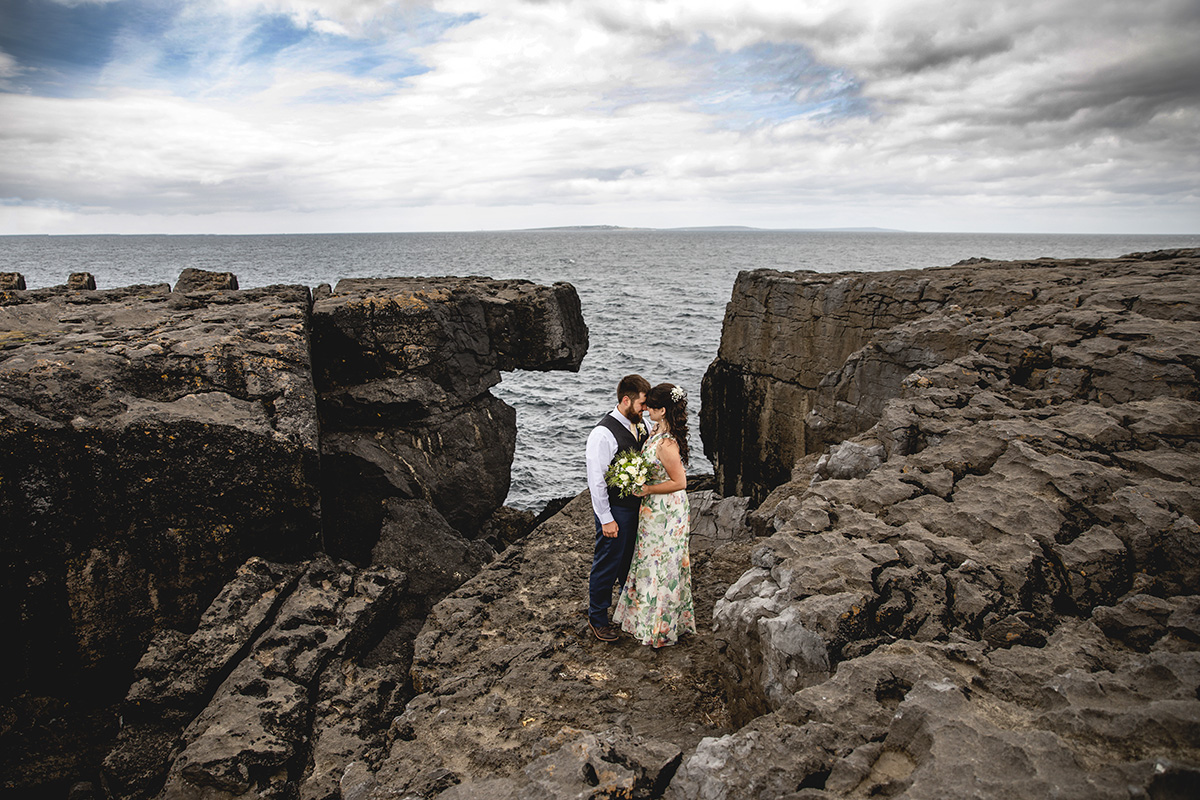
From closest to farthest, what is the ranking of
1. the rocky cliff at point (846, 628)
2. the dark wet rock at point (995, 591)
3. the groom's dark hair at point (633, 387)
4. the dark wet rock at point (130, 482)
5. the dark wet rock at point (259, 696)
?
the dark wet rock at point (995, 591) → the rocky cliff at point (846, 628) → the dark wet rock at point (259, 696) → the groom's dark hair at point (633, 387) → the dark wet rock at point (130, 482)

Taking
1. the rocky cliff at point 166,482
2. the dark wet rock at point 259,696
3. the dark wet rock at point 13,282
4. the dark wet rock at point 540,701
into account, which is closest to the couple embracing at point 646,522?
the dark wet rock at point 540,701

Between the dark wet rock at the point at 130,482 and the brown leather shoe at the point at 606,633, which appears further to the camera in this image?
the dark wet rock at the point at 130,482

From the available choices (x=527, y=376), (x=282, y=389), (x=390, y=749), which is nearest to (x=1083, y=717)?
(x=390, y=749)

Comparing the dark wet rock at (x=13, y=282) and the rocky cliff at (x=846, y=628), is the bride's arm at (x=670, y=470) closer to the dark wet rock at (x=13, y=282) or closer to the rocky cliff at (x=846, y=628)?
the rocky cliff at (x=846, y=628)

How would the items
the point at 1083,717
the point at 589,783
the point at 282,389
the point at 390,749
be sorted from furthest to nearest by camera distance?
the point at 282,389 → the point at 390,749 → the point at 589,783 → the point at 1083,717

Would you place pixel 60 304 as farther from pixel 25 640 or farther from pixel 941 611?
pixel 941 611

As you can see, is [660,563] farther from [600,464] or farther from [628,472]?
[600,464]

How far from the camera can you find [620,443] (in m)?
5.56

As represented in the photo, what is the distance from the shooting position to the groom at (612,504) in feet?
18.1

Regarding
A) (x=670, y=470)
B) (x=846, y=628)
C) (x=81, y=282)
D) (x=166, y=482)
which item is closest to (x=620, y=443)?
(x=670, y=470)

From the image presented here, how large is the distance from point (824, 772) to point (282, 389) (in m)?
7.14

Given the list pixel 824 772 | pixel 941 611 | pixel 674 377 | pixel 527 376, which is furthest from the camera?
pixel 527 376

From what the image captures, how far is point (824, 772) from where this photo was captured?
9.80ft

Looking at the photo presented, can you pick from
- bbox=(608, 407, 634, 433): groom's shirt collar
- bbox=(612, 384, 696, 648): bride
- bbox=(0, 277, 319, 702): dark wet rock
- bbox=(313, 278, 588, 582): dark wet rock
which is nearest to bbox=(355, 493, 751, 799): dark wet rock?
bbox=(612, 384, 696, 648): bride
